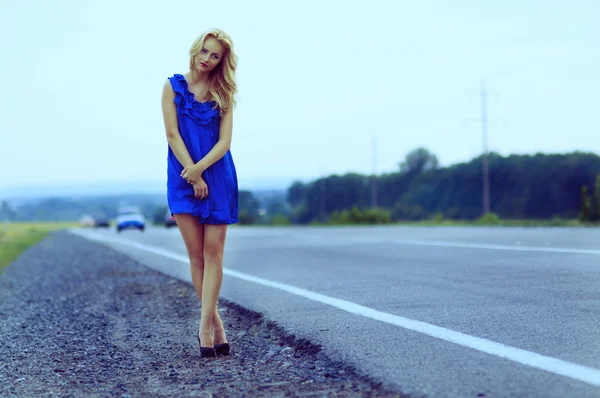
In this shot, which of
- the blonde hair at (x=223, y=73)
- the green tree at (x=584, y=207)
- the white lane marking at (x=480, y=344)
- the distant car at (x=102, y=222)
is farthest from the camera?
the distant car at (x=102, y=222)

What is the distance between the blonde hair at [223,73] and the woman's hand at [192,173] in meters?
0.39

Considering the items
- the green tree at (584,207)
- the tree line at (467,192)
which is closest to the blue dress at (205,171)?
the green tree at (584,207)

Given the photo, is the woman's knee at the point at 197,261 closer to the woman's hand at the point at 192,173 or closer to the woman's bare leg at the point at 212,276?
the woman's bare leg at the point at 212,276

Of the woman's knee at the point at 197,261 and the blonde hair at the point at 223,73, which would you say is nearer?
the blonde hair at the point at 223,73

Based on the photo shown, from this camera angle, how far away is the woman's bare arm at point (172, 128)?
4.40 meters

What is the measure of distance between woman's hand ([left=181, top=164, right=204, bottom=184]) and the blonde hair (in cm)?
39

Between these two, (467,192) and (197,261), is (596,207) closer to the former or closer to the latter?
(197,261)

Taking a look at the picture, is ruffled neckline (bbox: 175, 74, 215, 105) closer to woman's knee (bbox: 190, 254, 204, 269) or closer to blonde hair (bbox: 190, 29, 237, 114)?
blonde hair (bbox: 190, 29, 237, 114)

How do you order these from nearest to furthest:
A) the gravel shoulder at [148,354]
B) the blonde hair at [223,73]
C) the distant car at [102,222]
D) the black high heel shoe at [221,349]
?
the gravel shoulder at [148,354] → the blonde hair at [223,73] → the black high heel shoe at [221,349] → the distant car at [102,222]

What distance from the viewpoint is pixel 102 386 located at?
155 inches

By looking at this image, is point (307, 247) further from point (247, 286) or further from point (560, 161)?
point (560, 161)

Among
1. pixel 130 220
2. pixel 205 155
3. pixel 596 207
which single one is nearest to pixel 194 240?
pixel 205 155

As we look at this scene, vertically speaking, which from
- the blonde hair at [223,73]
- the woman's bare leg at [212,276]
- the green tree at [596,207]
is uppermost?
the blonde hair at [223,73]

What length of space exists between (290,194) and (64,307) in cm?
7444
